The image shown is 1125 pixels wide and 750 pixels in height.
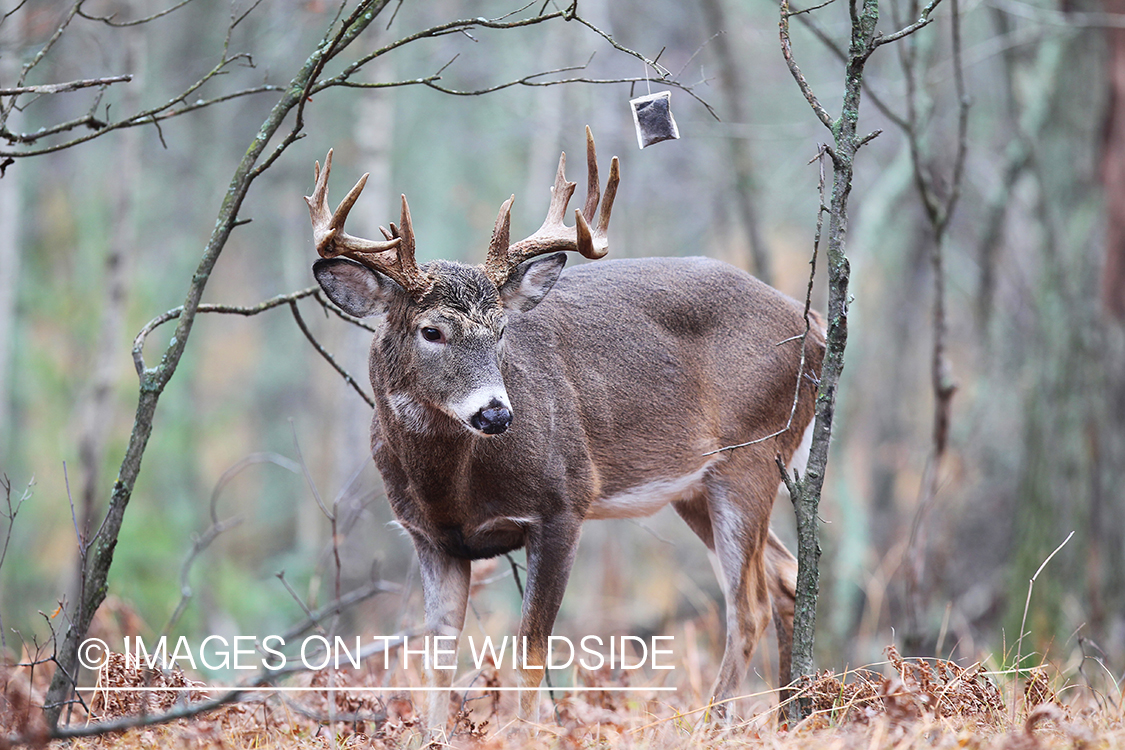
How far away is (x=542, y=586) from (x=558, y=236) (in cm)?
160

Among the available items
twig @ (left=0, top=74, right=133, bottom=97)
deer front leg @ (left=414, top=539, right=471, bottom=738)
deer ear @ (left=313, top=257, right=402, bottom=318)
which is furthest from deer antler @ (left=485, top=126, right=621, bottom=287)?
twig @ (left=0, top=74, right=133, bottom=97)

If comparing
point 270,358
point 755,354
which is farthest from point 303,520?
point 755,354

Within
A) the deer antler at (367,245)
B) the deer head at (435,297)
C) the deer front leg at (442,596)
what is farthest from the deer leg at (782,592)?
the deer antler at (367,245)

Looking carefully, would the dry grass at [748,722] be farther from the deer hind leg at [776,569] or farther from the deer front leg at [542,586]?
the deer hind leg at [776,569]

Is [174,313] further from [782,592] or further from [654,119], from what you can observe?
[782,592]

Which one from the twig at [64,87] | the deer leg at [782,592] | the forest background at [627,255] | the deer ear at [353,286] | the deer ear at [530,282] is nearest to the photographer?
the twig at [64,87]

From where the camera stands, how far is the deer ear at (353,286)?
4508mm

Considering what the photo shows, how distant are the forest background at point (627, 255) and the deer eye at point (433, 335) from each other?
1.24 m

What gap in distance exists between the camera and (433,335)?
4.62 meters

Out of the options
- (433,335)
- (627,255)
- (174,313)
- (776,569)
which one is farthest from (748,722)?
(627,255)

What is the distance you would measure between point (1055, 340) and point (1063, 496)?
1.30m

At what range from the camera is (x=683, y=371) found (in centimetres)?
545

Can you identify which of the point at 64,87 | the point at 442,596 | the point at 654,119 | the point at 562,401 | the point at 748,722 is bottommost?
the point at 748,722

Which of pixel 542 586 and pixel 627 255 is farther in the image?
pixel 627 255
